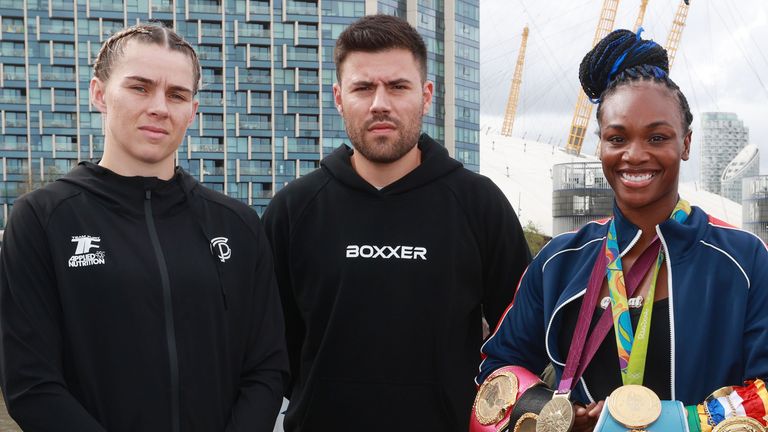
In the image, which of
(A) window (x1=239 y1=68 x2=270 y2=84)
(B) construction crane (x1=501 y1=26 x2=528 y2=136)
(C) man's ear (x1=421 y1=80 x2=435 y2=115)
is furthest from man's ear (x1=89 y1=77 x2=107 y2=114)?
(B) construction crane (x1=501 y1=26 x2=528 y2=136)

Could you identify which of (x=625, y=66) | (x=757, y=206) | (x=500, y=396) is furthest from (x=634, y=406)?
(x=757, y=206)

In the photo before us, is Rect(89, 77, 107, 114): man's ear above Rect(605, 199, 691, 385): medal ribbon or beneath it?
above

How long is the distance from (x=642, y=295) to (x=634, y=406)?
53cm

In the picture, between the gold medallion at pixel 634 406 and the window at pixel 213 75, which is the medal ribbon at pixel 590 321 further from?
the window at pixel 213 75

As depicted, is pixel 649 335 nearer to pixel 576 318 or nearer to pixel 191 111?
pixel 576 318

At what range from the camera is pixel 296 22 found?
8175 centimetres

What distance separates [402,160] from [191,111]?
1259 millimetres

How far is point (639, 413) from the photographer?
118 inches

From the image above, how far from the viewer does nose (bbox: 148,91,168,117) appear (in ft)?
12.0

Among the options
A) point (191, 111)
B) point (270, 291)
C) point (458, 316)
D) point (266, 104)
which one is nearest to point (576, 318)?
point (458, 316)

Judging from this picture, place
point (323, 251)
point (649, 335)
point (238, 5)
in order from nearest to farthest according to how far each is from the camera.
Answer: point (649, 335), point (323, 251), point (238, 5)

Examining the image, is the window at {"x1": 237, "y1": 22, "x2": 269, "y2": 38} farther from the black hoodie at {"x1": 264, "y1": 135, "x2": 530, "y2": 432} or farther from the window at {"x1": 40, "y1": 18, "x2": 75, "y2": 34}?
the black hoodie at {"x1": 264, "y1": 135, "x2": 530, "y2": 432}

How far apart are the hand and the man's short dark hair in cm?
210

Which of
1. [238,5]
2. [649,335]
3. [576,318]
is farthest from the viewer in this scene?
[238,5]
